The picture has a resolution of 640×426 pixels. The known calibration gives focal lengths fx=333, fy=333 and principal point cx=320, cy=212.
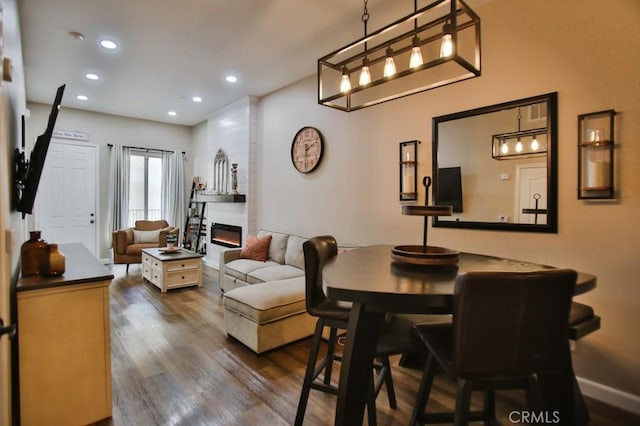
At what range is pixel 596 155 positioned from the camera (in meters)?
2.14

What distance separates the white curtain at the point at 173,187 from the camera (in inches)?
282

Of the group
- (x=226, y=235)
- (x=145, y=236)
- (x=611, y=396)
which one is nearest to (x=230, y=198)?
(x=226, y=235)

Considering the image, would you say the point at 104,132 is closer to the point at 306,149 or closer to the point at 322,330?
the point at 306,149

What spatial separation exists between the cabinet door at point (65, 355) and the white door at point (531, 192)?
2840 mm

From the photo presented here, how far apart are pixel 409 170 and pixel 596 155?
138 centimetres

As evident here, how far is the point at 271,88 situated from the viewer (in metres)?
4.84

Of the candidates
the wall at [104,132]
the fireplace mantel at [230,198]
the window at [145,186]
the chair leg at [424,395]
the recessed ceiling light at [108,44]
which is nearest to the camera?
the chair leg at [424,395]

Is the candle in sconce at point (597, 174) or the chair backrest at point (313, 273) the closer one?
the chair backrest at point (313, 273)

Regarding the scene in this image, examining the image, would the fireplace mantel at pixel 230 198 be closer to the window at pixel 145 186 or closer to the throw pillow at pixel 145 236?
the throw pillow at pixel 145 236

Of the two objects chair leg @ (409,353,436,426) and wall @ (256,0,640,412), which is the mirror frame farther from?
chair leg @ (409,353,436,426)

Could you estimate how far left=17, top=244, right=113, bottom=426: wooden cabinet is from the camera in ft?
5.74

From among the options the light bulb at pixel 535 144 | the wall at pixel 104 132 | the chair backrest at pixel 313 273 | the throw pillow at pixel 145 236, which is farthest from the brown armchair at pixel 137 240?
the light bulb at pixel 535 144

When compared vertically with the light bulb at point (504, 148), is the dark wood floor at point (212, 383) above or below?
below

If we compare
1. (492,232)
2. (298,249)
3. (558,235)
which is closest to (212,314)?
(298,249)
